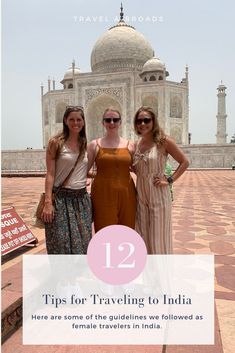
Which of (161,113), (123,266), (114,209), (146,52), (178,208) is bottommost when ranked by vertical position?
(178,208)

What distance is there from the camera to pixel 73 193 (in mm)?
1992

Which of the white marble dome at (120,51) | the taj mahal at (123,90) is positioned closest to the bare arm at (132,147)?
the taj mahal at (123,90)

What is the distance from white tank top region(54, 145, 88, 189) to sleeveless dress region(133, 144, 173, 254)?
0.32 m

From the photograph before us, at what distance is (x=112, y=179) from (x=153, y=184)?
0.79 feet

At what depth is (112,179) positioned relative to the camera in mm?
1995

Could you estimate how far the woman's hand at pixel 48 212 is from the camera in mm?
1948

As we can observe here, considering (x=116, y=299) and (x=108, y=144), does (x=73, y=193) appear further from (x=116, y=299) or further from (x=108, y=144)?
(x=116, y=299)

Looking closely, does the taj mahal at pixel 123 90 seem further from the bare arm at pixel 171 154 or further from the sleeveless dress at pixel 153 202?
the sleeveless dress at pixel 153 202

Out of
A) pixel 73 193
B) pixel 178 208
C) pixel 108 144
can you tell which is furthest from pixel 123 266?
pixel 178 208

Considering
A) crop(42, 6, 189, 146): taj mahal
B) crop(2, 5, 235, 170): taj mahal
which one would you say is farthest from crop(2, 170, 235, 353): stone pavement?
crop(42, 6, 189, 146): taj mahal

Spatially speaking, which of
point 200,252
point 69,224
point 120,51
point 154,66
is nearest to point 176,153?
point 69,224

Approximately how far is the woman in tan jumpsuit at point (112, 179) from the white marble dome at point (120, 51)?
86.1 feet

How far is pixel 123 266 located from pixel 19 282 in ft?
2.32

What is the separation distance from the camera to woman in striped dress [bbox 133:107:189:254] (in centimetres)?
202
